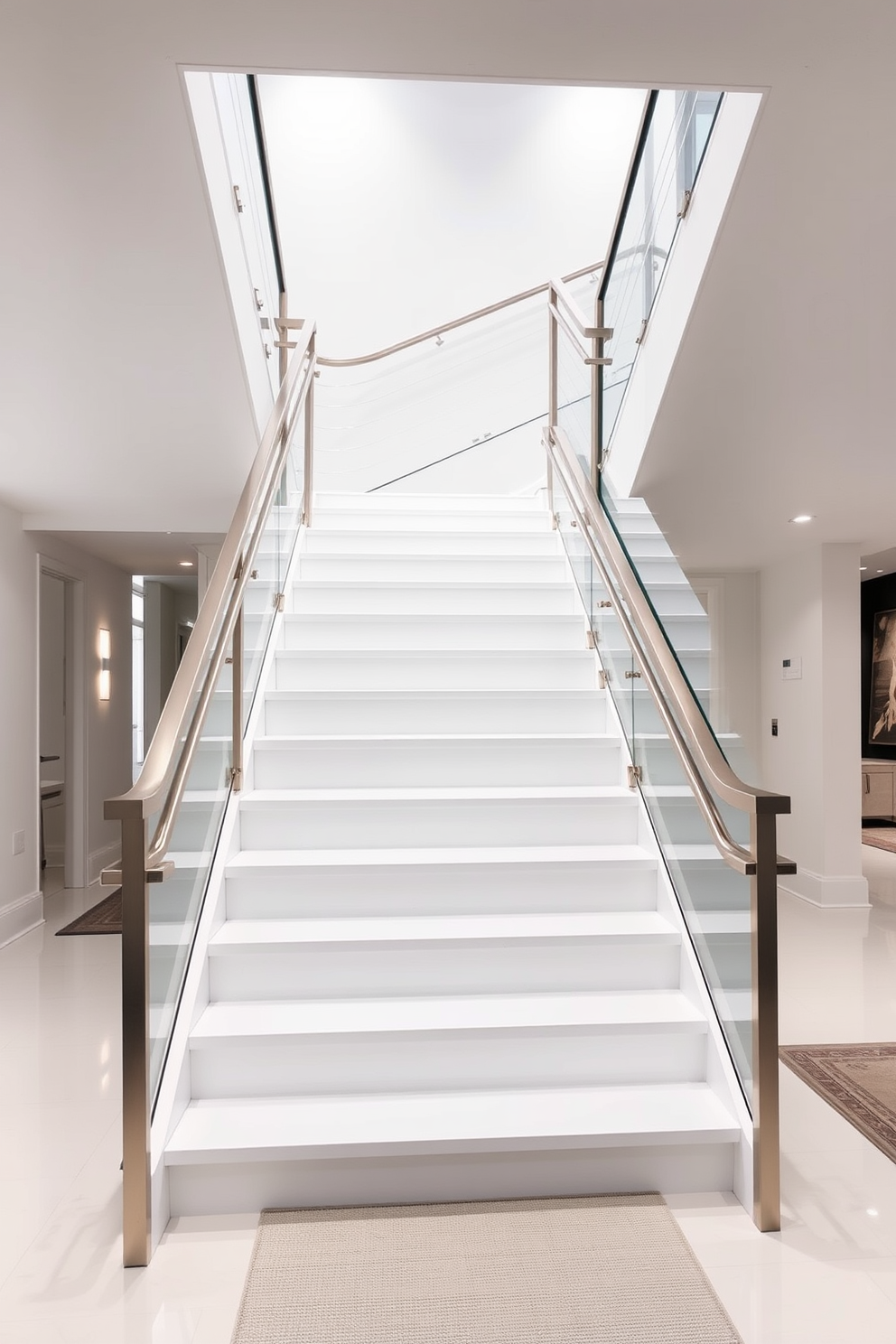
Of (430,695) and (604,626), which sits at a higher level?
(604,626)

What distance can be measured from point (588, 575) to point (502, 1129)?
270 centimetres

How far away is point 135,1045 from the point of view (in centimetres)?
206

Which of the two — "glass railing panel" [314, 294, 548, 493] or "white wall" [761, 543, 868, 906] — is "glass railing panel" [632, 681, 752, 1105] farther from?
"glass railing panel" [314, 294, 548, 493]

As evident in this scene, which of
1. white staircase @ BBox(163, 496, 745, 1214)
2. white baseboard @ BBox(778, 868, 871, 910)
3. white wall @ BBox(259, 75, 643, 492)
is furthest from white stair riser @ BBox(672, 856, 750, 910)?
white wall @ BBox(259, 75, 643, 492)

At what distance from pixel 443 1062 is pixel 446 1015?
0.41ft

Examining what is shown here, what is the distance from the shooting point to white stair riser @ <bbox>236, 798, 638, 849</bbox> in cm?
315

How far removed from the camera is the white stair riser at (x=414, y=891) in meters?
2.91

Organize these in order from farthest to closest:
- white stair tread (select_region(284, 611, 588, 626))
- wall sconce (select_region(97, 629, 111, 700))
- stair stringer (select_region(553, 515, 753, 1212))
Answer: wall sconce (select_region(97, 629, 111, 700)), white stair tread (select_region(284, 611, 588, 626)), stair stringer (select_region(553, 515, 753, 1212))

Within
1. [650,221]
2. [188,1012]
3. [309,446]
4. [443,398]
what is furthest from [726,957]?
[443,398]

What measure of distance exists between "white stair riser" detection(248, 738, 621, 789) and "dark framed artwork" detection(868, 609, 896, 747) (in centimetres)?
872

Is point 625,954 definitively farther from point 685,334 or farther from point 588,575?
point 685,334

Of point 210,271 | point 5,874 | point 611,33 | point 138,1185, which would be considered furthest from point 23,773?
point 611,33

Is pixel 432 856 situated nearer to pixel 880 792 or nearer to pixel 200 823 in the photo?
pixel 200 823

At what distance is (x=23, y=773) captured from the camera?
5.71 m
